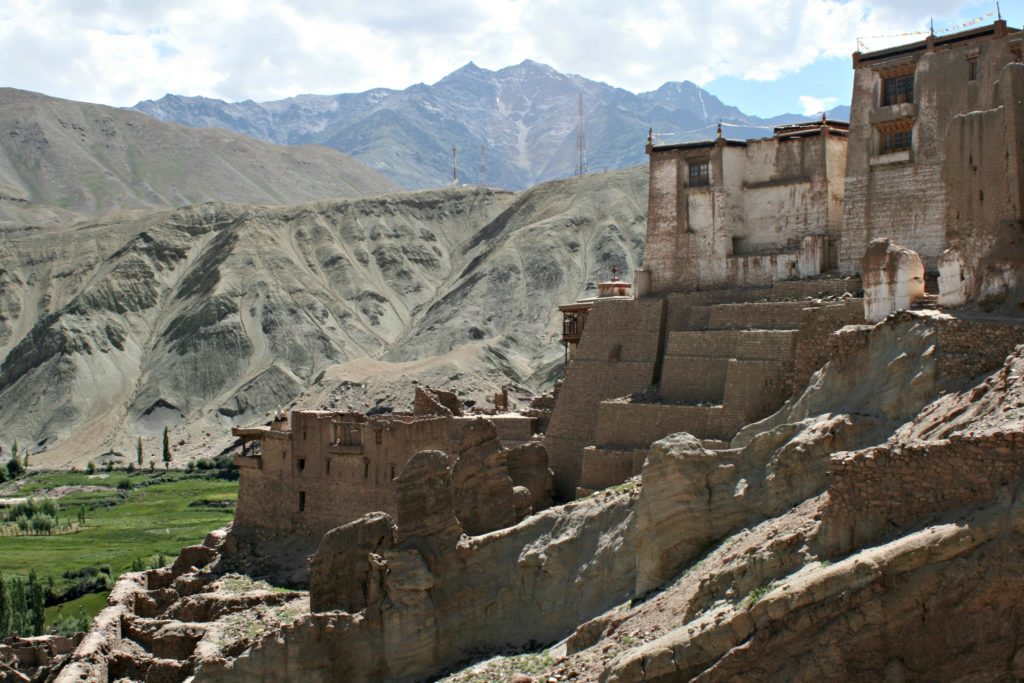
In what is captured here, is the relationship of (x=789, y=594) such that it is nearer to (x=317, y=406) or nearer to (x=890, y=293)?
(x=890, y=293)

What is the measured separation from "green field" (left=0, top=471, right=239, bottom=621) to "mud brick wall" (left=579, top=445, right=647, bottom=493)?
21.5 meters

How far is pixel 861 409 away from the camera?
21.1m

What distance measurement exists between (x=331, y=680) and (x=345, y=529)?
8.88 feet

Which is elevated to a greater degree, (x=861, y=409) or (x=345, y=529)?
(x=861, y=409)

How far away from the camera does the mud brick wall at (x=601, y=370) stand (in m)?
34.6

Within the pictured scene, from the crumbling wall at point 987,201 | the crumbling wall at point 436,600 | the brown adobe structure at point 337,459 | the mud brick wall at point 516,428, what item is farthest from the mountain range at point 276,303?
the crumbling wall at point 987,201

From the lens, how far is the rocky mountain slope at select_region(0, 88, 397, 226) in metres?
156

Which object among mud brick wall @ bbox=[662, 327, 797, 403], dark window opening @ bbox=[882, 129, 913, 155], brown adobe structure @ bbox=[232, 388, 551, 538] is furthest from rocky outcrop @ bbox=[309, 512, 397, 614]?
dark window opening @ bbox=[882, 129, 913, 155]

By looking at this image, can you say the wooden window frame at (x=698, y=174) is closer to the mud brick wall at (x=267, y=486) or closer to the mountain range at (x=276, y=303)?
the mud brick wall at (x=267, y=486)

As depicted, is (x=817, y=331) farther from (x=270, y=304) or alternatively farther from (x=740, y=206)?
(x=270, y=304)

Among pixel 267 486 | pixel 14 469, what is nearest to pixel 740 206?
pixel 267 486

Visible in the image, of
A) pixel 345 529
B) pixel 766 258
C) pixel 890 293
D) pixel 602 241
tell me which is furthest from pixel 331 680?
pixel 602 241

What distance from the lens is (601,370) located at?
35688mm

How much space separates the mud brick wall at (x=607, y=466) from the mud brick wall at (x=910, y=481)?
14.1m
